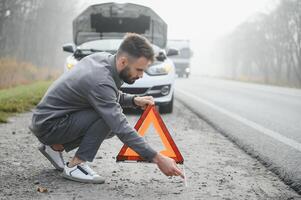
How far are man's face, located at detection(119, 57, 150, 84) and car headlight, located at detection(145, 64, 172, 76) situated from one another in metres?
5.14

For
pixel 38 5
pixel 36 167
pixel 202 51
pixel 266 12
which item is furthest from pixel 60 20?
pixel 202 51

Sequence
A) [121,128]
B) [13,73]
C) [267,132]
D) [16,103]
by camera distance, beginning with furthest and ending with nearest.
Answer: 1. [13,73]
2. [16,103]
3. [267,132]
4. [121,128]

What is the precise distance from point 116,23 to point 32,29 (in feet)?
88.2

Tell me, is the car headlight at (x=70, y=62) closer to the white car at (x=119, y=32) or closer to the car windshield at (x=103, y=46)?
the white car at (x=119, y=32)

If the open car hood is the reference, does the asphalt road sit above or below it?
below

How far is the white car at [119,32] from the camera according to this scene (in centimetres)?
880

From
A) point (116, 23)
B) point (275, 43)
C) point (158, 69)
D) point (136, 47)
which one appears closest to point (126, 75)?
point (136, 47)

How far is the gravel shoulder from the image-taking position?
11.4 ft

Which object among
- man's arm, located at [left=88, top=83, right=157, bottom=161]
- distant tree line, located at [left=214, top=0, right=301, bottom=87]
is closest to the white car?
man's arm, located at [left=88, top=83, right=157, bottom=161]

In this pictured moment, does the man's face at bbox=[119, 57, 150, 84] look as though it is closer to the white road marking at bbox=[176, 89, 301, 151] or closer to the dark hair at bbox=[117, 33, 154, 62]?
the dark hair at bbox=[117, 33, 154, 62]

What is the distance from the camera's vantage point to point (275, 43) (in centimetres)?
4769

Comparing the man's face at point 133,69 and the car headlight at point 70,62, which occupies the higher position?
the man's face at point 133,69

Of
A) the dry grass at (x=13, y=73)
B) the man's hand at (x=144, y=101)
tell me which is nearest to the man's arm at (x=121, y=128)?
the man's hand at (x=144, y=101)

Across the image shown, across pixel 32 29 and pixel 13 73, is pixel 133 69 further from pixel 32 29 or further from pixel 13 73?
pixel 32 29
